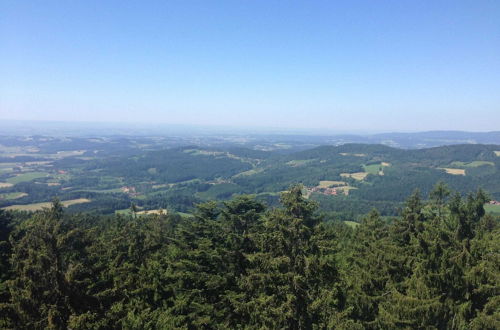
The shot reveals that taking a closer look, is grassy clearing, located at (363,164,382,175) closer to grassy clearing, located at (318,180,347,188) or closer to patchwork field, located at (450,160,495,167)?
grassy clearing, located at (318,180,347,188)

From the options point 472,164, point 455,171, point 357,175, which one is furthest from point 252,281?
point 472,164

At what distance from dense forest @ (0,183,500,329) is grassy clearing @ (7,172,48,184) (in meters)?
179

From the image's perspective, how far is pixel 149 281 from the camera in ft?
55.0

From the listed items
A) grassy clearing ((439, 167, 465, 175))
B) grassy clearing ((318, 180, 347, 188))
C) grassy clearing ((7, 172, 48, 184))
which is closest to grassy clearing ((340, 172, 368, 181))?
grassy clearing ((318, 180, 347, 188))

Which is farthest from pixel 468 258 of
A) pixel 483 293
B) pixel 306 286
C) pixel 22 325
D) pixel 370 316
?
pixel 22 325

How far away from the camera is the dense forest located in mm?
11859

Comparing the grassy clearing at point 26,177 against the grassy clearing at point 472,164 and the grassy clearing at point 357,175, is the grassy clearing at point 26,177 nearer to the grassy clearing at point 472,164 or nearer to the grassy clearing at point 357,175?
the grassy clearing at point 357,175

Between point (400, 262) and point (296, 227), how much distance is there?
7933 millimetres

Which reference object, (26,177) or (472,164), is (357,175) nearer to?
(472,164)

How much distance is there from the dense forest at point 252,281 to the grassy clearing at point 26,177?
586ft

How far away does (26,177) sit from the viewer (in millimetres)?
170750

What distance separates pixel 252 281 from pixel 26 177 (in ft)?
659

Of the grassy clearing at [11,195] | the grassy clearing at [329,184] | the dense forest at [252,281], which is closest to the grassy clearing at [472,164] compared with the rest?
the grassy clearing at [329,184]

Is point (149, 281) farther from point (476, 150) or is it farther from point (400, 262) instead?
point (476, 150)
